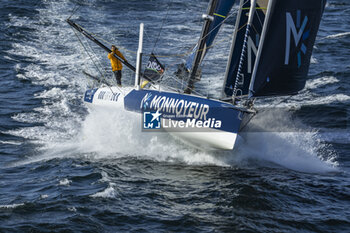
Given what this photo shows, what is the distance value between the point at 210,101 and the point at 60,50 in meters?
12.6

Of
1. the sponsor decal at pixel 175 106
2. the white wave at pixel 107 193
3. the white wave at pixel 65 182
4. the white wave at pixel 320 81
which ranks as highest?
the white wave at pixel 320 81

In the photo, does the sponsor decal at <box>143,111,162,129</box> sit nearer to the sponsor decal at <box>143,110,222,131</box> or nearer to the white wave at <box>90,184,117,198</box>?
the sponsor decal at <box>143,110,222,131</box>

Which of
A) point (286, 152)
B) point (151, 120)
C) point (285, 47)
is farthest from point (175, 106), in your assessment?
point (286, 152)

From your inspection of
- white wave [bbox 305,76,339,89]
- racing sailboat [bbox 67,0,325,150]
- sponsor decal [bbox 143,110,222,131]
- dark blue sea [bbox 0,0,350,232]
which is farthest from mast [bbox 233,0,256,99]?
white wave [bbox 305,76,339,89]

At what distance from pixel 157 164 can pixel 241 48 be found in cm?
339

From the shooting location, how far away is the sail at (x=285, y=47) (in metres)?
9.91

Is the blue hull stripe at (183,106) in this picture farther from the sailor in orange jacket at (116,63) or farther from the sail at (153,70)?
the sailor in orange jacket at (116,63)

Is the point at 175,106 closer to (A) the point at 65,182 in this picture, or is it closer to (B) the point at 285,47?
(B) the point at 285,47

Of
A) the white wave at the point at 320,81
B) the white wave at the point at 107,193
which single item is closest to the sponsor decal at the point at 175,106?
the white wave at the point at 107,193

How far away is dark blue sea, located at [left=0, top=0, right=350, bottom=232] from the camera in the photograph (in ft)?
27.6

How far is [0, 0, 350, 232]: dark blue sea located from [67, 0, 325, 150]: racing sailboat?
63 cm

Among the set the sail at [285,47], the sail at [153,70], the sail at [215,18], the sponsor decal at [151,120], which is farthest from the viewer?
the sail at [153,70]

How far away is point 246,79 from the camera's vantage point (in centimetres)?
1132

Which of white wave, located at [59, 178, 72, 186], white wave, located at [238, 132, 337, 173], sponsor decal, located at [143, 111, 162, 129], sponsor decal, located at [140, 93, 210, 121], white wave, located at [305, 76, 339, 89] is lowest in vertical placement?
white wave, located at [59, 178, 72, 186]
